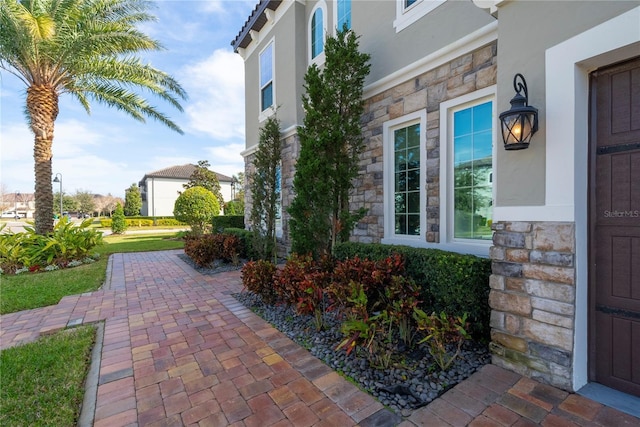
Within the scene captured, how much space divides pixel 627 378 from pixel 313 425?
8.22 feet

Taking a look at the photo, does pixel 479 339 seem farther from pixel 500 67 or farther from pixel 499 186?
pixel 500 67

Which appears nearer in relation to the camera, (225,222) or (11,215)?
(225,222)

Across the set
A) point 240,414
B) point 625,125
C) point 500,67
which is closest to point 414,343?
point 240,414

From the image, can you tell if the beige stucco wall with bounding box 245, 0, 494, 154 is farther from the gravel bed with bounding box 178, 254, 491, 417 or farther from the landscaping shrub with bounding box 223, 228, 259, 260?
the gravel bed with bounding box 178, 254, 491, 417

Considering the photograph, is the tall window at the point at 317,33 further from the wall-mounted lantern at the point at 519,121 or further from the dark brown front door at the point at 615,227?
the dark brown front door at the point at 615,227

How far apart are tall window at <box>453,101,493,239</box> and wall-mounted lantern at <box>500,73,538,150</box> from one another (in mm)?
1483

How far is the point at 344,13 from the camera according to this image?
6.44 metres

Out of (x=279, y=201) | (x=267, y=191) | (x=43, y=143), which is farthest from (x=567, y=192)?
(x=43, y=143)

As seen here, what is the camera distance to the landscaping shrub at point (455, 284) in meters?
3.12

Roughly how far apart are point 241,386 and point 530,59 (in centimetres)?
385

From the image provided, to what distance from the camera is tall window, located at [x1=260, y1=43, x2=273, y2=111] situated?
909 cm

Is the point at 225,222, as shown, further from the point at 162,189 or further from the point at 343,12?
the point at 162,189

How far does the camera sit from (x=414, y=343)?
3.25 metres

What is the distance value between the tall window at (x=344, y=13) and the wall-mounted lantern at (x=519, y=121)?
482 centimetres
